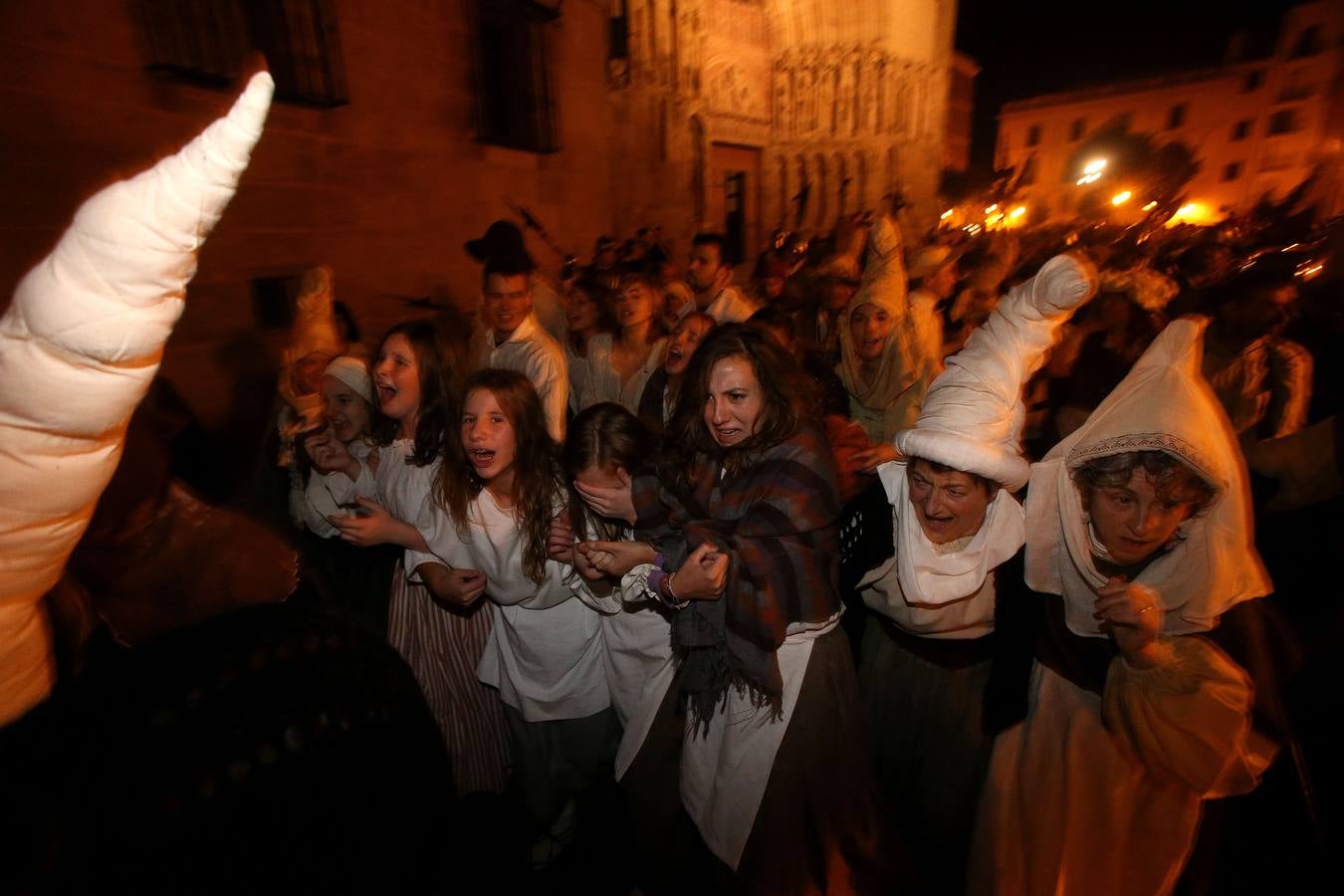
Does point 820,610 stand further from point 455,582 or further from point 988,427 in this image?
point 455,582

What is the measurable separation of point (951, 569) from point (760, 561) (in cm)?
65

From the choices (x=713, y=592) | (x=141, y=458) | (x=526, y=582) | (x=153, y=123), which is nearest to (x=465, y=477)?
(x=526, y=582)

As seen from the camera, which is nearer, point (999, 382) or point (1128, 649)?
point (1128, 649)

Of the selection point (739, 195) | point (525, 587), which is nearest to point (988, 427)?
point (525, 587)

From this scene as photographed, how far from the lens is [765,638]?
188 centimetres

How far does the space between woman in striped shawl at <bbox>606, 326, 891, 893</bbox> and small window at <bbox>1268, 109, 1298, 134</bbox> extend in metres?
Answer: 54.5

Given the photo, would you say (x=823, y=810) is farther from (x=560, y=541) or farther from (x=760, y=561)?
(x=560, y=541)

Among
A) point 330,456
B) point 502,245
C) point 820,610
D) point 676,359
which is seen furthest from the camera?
point 502,245

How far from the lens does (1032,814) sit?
2.03 meters

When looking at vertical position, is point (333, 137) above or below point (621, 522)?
above

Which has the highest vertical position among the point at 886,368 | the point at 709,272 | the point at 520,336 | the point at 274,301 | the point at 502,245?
the point at 502,245

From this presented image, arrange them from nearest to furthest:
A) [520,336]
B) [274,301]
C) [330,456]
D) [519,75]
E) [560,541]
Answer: [560,541]
[330,456]
[520,336]
[274,301]
[519,75]

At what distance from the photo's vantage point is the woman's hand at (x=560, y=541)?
2.24 metres

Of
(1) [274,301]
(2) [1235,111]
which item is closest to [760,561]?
(1) [274,301]
